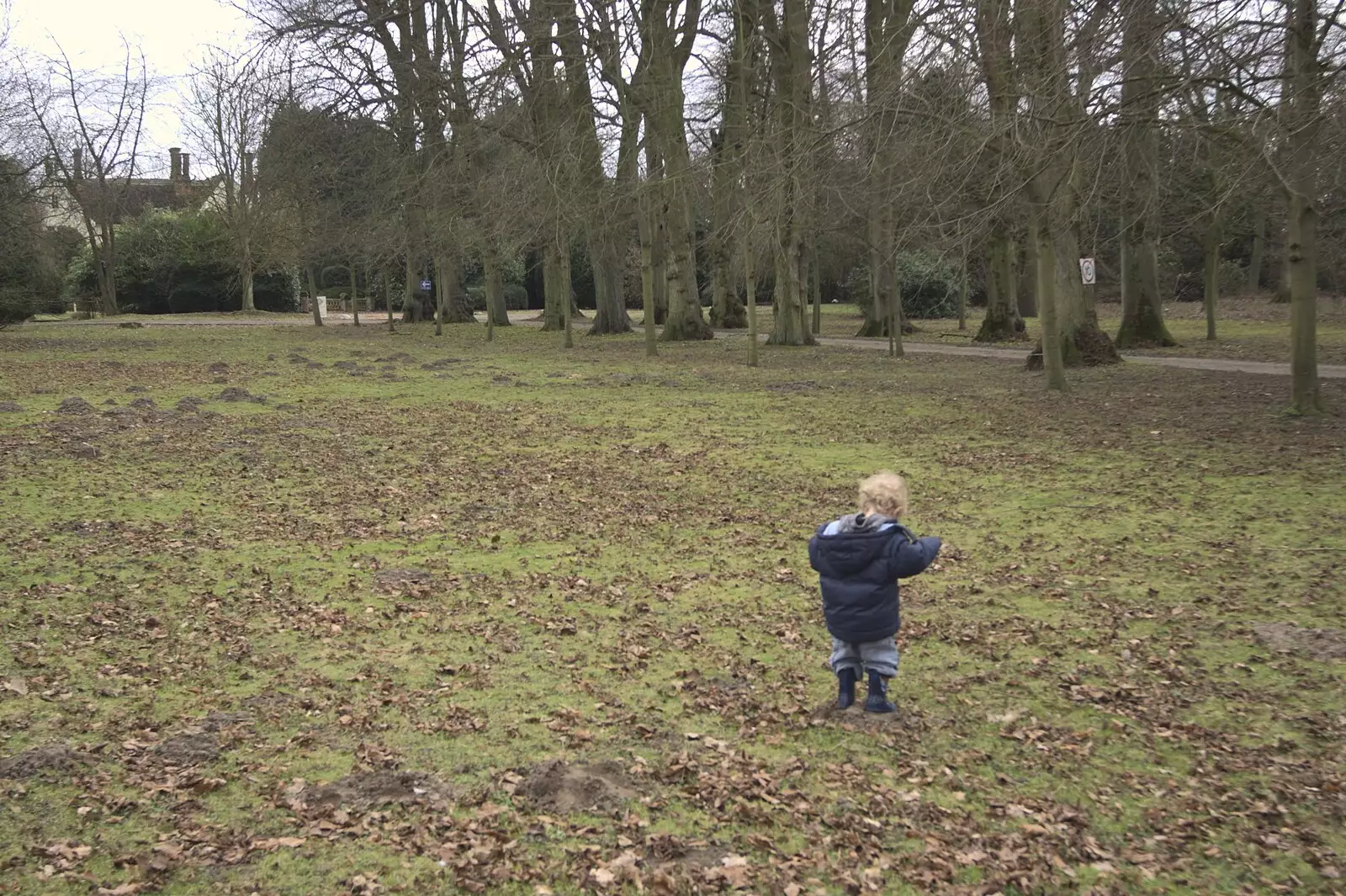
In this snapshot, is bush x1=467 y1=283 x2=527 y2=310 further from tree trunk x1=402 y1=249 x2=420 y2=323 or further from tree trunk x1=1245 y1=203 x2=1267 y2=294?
tree trunk x1=1245 y1=203 x2=1267 y2=294

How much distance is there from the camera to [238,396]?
687 inches

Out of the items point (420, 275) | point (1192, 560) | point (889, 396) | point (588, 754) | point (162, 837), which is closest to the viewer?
point (162, 837)

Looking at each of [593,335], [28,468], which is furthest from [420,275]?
[28,468]

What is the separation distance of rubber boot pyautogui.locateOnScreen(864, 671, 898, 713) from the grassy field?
9 centimetres

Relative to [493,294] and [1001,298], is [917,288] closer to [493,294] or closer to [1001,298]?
[1001,298]

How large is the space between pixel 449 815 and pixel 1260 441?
11.0 metres

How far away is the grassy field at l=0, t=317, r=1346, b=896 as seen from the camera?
4.00 m

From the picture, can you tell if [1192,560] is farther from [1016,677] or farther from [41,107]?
[41,107]

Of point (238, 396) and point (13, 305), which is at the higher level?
point (13, 305)

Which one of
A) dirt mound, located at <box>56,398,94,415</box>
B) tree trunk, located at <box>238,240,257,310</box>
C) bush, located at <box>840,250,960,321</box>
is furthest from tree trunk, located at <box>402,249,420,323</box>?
dirt mound, located at <box>56,398,94,415</box>

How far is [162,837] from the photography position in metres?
4.02

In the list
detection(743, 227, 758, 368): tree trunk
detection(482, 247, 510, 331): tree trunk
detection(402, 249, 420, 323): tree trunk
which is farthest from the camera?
detection(402, 249, 420, 323): tree trunk

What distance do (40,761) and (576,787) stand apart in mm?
2177

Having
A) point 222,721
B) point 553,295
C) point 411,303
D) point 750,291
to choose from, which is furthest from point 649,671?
point 411,303
